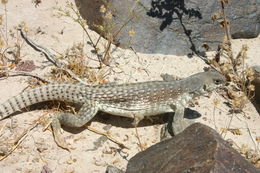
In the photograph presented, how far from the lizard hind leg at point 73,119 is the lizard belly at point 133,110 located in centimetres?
15

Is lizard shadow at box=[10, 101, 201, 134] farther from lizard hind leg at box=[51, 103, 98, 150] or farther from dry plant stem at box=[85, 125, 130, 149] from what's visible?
lizard hind leg at box=[51, 103, 98, 150]

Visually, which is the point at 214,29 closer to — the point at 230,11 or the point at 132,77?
the point at 230,11

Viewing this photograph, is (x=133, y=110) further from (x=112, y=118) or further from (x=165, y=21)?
(x=165, y=21)

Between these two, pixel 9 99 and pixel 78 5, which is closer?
pixel 9 99

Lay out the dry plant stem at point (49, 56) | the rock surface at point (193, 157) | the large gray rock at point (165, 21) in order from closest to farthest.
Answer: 1. the rock surface at point (193, 157)
2. the dry plant stem at point (49, 56)
3. the large gray rock at point (165, 21)

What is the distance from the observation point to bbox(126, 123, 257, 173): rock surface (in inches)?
189

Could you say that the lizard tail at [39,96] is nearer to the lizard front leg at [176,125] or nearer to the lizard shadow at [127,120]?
the lizard shadow at [127,120]

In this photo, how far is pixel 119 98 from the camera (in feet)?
21.0

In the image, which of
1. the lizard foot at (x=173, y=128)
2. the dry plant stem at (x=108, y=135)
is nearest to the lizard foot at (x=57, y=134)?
the dry plant stem at (x=108, y=135)

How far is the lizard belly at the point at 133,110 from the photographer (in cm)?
648

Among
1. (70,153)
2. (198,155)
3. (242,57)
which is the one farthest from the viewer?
(242,57)

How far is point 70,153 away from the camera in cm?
624

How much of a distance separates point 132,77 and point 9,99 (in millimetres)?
2040

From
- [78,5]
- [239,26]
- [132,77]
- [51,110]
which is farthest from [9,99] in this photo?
[239,26]
